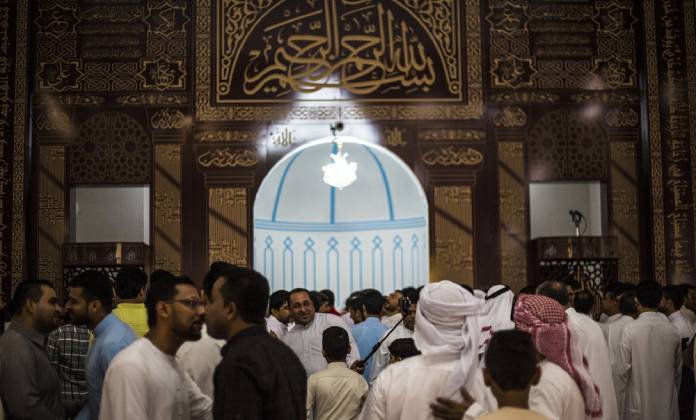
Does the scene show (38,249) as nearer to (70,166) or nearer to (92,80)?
(70,166)

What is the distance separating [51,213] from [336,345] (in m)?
5.99

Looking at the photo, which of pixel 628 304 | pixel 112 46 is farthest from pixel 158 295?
pixel 112 46

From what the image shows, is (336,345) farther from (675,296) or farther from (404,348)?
(675,296)

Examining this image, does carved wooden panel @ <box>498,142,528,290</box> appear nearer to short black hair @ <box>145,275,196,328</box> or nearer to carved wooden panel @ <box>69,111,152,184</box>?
carved wooden panel @ <box>69,111,152,184</box>

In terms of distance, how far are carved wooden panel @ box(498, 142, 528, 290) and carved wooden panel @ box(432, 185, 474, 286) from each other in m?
0.34

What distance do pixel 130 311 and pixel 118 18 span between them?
610cm

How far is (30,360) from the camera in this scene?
4.24 meters

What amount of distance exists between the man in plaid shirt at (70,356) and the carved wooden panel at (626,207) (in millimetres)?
6503

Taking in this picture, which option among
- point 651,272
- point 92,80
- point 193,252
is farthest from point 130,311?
point 651,272

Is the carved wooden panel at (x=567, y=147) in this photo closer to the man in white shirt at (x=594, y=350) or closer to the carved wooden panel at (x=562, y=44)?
the carved wooden panel at (x=562, y=44)

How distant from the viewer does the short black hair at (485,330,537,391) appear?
104 inches

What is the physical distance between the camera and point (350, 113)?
32.8 ft

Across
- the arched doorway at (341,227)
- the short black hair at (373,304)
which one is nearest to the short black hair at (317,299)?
the short black hair at (373,304)

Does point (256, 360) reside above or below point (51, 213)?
below
